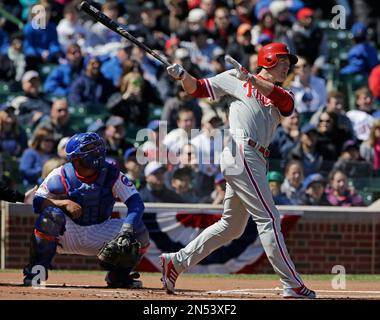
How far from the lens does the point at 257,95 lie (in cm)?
899

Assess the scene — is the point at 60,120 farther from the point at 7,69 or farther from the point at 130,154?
the point at 7,69

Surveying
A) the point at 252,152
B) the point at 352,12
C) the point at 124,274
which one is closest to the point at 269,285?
the point at 124,274

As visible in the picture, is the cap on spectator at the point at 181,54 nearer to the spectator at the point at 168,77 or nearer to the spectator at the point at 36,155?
the spectator at the point at 168,77

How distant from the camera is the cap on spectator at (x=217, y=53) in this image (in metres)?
16.5

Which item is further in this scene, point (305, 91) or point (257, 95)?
point (305, 91)

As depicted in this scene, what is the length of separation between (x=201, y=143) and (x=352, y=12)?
23.0 feet

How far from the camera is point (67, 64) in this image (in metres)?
16.1

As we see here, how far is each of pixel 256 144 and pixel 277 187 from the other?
459 centimetres

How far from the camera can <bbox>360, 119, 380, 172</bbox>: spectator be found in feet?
48.5

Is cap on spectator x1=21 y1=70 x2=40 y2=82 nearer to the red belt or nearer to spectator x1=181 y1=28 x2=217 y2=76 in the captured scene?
spectator x1=181 y1=28 x2=217 y2=76

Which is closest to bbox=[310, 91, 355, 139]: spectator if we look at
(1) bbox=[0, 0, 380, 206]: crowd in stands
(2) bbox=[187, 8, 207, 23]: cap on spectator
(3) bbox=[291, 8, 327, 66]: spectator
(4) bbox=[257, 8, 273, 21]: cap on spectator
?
(1) bbox=[0, 0, 380, 206]: crowd in stands

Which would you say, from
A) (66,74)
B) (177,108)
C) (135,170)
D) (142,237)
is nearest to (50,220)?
(142,237)

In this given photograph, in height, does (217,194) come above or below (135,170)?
below

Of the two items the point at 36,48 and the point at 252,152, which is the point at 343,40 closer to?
the point at 36,48
